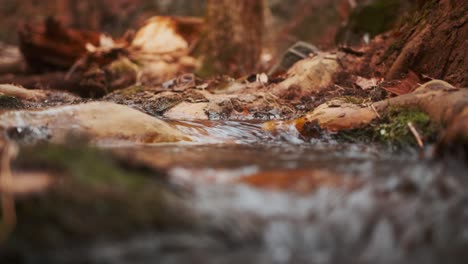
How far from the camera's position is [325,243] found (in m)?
2.08

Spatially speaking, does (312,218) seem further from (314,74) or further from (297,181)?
(314,74)

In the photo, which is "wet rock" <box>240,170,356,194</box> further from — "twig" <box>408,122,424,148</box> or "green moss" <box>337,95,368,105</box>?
"green moss" <box>337,95,368,105</box>

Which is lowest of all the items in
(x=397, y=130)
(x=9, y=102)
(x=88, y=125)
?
(x=9, y=102)

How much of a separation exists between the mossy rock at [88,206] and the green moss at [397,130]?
85.3 inches

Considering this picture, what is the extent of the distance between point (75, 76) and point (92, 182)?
8.05m

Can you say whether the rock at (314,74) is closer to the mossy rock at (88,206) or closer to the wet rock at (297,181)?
the wet rock at (297,181)

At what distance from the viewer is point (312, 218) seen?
7.04 ft

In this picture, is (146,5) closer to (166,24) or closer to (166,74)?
(166,24)

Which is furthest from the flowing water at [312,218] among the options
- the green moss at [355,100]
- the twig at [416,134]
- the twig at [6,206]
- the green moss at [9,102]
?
the green moss at [9,102]

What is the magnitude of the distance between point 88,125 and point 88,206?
6.01ft

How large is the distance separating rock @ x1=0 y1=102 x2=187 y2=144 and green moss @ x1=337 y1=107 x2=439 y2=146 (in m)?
1.58

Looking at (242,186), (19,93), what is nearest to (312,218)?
(242,186)

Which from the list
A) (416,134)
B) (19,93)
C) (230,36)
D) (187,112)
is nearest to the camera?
(416,134)

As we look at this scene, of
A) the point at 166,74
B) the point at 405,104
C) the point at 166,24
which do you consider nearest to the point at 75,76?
the point at 166,74
